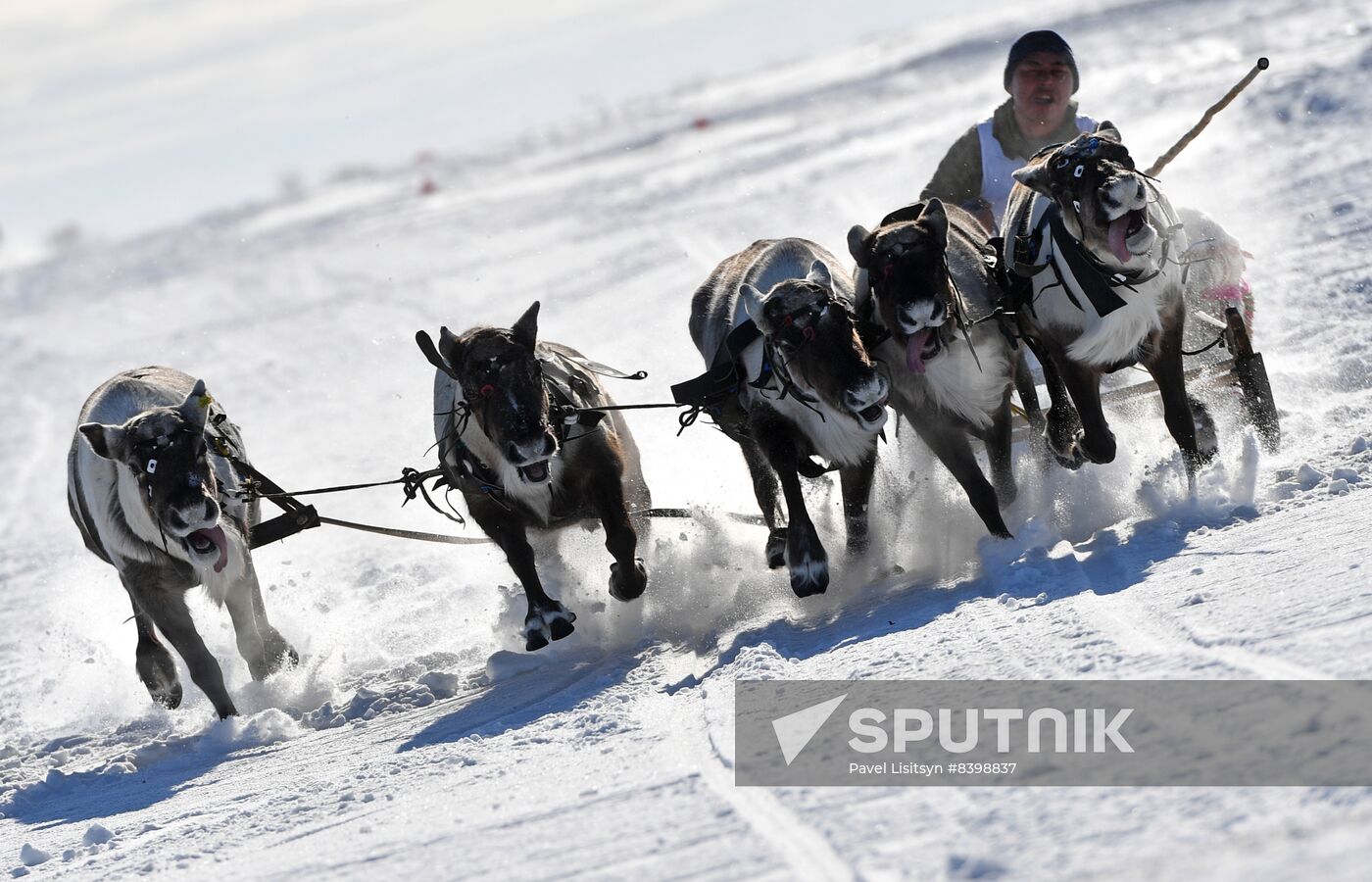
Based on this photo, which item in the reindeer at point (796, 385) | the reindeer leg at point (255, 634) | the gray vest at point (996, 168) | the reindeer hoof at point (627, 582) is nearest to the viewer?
the reindeer at point (796, 385)

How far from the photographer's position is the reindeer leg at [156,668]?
8.70m

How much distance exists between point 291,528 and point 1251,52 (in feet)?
83.3

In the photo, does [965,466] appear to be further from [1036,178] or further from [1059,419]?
[1036,178]

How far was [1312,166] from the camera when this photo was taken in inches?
648

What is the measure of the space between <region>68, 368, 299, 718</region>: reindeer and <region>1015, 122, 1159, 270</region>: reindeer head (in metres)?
4.19

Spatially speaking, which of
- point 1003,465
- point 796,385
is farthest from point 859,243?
point 1003,465

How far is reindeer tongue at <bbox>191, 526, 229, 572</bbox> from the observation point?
7.53 metres

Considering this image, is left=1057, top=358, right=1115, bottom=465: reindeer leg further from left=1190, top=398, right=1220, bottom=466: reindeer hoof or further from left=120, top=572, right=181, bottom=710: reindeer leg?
left=120, top=572, right=181, bottom=710: reindeer leg

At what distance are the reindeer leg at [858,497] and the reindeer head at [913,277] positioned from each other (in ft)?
2.56

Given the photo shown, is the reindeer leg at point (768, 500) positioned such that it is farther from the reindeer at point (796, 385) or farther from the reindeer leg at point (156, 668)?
the reindeer leg at point (156, 668)

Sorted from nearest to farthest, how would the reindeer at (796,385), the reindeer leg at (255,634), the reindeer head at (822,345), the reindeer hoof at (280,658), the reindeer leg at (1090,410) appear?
the reindeer head at (822,345)
the reindeer at (796,385)
the reindeer leg at (1090,410)
the reindeer leg at (255,634)
the reindeer hoof at (280,658)

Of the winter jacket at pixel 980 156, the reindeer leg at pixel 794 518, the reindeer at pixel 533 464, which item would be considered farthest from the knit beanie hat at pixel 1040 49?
the reindeer at pixel 533 464

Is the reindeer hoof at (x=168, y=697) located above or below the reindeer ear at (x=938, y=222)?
below

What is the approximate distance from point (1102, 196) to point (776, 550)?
2.48m
